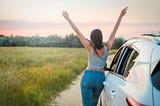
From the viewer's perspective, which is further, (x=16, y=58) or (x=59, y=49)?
(x=59, y=49)

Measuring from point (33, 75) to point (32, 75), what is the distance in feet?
0.14

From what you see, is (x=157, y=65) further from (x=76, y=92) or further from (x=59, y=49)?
(x=59, y=49)

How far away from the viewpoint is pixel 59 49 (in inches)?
973

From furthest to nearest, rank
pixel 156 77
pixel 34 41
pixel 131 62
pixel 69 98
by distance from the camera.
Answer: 1. pixel 34 41
2. pixel 69 98
3. pixel 131 62
4. pixel 156 77

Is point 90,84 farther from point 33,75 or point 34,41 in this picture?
point 34,41

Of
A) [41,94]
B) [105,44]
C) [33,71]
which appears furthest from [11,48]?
[105,44]

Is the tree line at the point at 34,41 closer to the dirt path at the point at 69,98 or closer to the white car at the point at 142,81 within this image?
the dirt path at the point at 69,98

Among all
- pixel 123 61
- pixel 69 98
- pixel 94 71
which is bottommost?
pixel 69 98

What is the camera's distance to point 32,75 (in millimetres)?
15656

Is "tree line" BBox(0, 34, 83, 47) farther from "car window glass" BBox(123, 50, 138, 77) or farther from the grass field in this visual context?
"car window glass" BBox(123, 50, 138, 77)

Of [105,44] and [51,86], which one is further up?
[105,44]

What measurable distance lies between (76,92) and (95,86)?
22.1 ft

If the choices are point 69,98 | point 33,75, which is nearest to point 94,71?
point 69,98

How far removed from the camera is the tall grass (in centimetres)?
1130
